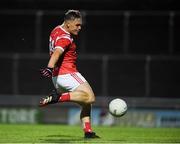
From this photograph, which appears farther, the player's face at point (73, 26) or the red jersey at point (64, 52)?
the player's face at point (73, 26)

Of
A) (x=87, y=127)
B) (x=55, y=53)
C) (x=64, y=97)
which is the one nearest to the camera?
(x=64, y=97)

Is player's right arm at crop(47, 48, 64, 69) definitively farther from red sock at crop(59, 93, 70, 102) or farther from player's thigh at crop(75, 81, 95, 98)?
player's thigh at crop(75, 81, 95, 98)

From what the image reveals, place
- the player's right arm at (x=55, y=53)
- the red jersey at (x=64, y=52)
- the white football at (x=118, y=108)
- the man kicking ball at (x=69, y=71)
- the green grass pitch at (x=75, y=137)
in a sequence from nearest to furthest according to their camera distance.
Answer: the player's right arm at (x=55, y=53) < the green grass pitch at (x=75, y=137) < the man kicking ball at (x=69, y=71) < the red jersey at (x=64, y=52) < the white football at (x=118, y=108)

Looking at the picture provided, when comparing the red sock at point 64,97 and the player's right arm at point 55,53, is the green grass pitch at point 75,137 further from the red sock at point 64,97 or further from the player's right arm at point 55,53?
the player's right arm at point 55,53

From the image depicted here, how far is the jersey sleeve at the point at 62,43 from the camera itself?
11.2 metres

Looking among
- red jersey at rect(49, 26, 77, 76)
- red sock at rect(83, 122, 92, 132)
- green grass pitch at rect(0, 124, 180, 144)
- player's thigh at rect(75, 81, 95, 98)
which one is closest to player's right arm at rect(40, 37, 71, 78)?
red jersey at rect(49, 26, 77, 76)

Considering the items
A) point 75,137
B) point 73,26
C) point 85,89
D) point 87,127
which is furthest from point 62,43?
point 75,137

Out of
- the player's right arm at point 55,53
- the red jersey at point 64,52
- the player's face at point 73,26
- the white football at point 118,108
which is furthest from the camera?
the white football at point 118,108

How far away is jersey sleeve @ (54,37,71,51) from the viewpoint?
11.2 metres

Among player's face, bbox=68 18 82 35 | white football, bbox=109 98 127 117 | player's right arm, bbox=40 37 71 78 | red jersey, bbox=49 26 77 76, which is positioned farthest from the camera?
white football, bbox=109 98 127 117

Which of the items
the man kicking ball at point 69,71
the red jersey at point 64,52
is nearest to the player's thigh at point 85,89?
the man kicking ball at point 69,71

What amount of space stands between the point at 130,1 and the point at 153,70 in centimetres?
371

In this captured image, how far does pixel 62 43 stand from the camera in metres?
11.2

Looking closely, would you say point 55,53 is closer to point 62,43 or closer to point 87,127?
point 62,43
